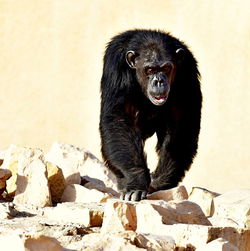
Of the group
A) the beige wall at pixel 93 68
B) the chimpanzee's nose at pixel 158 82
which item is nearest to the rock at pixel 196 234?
the chimpanzee's nose at pixel 158 82

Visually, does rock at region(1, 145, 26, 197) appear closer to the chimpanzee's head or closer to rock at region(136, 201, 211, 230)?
the chimpanzee's head

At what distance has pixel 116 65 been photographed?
6.23 m

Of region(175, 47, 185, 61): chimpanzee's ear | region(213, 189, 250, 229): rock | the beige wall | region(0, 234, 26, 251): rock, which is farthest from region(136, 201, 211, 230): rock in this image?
the beige wall

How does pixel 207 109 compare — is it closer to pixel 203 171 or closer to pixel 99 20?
pixel 203 171

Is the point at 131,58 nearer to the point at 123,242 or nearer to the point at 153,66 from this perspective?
the point at 153,66

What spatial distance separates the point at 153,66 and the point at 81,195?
1.18 meters

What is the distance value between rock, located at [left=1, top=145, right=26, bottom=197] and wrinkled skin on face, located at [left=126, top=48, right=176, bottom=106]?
0.96 m

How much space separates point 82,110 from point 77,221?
7173 millimetres

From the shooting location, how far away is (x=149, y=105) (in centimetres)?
624

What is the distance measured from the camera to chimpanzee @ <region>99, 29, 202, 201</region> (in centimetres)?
597

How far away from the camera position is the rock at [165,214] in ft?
14.4

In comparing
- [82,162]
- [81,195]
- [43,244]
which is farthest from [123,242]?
[82,162]

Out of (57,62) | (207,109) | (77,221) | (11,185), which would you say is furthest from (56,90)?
(77,221)

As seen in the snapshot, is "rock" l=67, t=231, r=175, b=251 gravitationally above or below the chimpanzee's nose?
below
